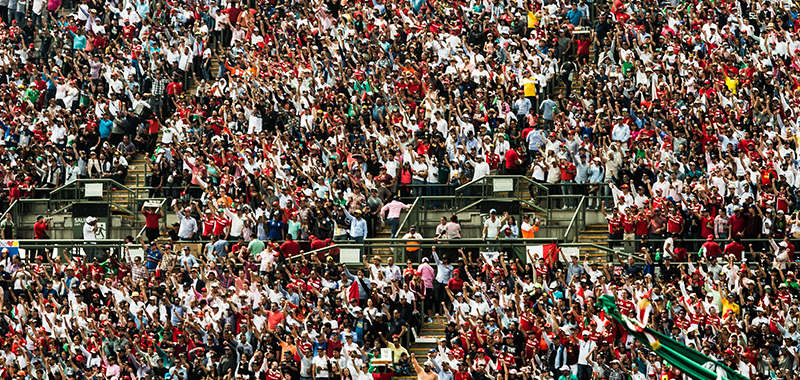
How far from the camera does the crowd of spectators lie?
31656mm

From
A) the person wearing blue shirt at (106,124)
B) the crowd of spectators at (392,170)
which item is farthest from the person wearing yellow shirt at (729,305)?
the person wearing blue shirt at (106,124)

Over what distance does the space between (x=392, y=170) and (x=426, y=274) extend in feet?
15.0

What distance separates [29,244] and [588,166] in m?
12.2

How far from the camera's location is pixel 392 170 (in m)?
37.9

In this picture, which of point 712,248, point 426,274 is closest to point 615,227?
point 712,248

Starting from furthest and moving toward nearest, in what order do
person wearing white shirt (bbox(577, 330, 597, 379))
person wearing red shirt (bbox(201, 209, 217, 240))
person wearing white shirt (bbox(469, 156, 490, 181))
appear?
person wearing white shirt (bbox(469, 156, 490, 181)) < person wearing red shirt (bbox(201, 209, 217, 240)) < person wearing white shirt (bbox(577, 330, 597, 379))

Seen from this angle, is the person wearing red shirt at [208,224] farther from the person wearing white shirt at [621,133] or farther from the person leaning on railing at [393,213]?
the person wearing white shirt at [621,133]

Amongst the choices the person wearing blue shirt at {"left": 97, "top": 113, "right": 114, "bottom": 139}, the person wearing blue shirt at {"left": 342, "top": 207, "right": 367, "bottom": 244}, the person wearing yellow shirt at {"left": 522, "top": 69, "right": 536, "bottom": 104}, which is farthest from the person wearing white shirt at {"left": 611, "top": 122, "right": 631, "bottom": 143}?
the person wearing blue shirt at {"left": 97, "top": 113, "right": 114, "bottom": 139}

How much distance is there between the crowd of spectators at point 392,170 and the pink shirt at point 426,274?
0.04 m

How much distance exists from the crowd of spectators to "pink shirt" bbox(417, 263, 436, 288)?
44 mm

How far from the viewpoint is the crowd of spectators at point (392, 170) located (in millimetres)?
31656

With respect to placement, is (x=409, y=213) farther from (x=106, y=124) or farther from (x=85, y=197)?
(x=106, y=124)

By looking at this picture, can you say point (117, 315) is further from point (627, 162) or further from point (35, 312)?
point (627, 162)

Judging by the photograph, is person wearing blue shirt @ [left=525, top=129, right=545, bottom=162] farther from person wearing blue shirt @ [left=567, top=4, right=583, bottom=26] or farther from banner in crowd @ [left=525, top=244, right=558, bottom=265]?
person wearing blue shirt @ [left=567, top=4, right=583, bottom=26]
